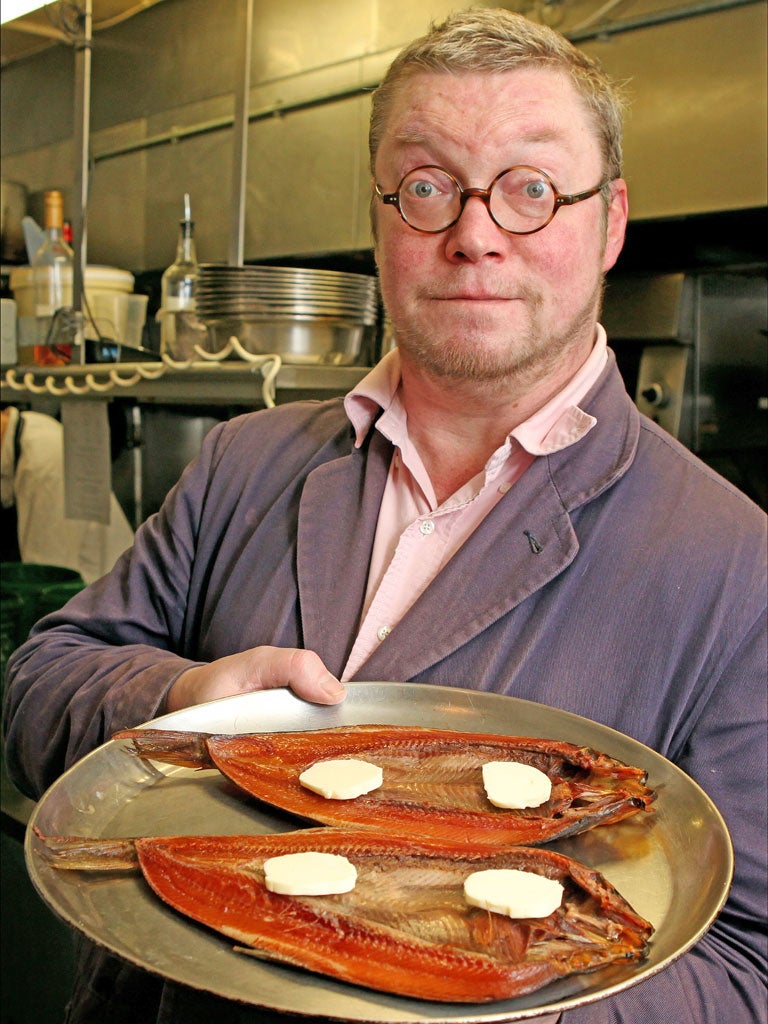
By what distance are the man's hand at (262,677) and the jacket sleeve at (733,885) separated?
44cm

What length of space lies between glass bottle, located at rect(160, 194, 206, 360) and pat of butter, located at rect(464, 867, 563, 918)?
198 centimetres

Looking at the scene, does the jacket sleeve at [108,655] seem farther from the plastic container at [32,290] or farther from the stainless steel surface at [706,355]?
the stainless steel surface at [706,355]

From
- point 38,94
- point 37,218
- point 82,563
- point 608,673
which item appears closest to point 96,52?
point 38,94

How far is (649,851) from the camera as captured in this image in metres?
0.94

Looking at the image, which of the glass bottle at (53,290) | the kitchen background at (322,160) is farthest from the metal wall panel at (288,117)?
the glass bottle at (53,290)

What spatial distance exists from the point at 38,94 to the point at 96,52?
607 mm

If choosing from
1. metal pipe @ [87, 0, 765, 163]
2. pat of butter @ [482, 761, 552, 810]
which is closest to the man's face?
pat of butter @ [482, 761, 552, 810]

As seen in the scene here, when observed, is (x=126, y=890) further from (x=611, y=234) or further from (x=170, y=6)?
(x=170, y=6)

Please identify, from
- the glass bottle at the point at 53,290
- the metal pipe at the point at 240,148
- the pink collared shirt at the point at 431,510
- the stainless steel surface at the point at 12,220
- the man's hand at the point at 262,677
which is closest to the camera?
the man's hand at the point at 262,677

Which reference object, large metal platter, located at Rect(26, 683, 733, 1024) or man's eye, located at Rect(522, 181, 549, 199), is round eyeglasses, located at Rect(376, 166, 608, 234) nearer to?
man's eye, located at Rect(522, 181, 549, 199)

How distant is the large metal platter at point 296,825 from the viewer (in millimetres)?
724

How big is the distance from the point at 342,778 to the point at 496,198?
0.84 m

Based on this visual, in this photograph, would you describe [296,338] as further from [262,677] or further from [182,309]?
[262,677]

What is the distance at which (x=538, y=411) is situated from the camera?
1.50m
